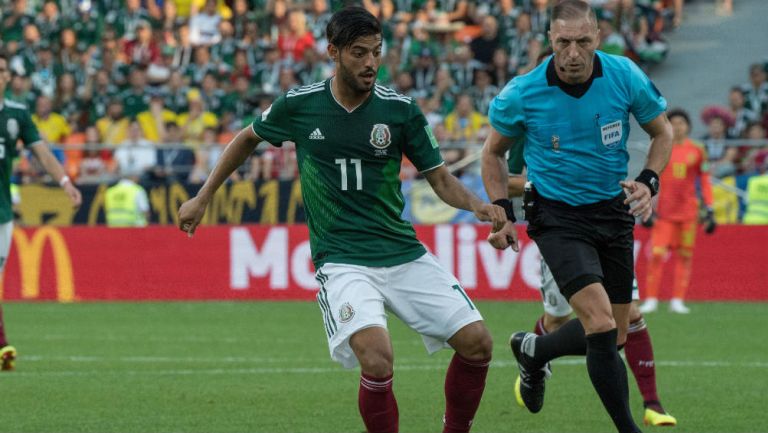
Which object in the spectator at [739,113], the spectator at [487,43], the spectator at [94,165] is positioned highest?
the spectator at [487,43]

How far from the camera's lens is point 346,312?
684 cm

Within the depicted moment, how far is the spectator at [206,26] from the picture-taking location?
89.6 ft

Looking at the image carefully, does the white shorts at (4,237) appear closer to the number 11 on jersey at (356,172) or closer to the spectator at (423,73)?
the number 11 on jersey at (356,172)

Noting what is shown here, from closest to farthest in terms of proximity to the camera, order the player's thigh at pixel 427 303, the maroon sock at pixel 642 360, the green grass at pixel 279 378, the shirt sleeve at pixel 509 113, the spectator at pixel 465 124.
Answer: the player's thigh at pixel 427 303, the shirt sleeve at pixel 509 113, the maroon sock at pixel 642 360, the green grass at pixel 279 378, the spectator at pixel 465 124

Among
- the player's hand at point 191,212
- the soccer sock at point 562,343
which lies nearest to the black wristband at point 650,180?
the soccer sock at point 562,343

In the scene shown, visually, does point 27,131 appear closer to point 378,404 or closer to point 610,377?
point 378,404


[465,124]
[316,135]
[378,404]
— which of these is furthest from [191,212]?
[465,124]

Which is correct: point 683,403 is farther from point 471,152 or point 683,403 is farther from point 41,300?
point 41,300

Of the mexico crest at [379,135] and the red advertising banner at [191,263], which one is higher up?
the mexico crest at [379,135]

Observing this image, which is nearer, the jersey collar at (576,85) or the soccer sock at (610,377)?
the soccer sock at (610,377)

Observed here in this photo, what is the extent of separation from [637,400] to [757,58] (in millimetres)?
16550

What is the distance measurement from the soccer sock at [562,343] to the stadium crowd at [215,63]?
12.1 meters

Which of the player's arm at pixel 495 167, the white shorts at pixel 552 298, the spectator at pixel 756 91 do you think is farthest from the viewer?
the spectator at pixel 756 91

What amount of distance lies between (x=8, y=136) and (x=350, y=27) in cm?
584
